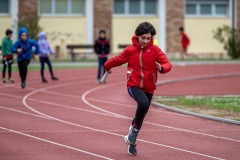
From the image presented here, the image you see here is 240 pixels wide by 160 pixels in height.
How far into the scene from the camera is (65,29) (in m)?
48.1

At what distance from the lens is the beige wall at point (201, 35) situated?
5025 cm

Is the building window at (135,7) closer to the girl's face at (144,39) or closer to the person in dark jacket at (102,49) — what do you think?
the person in dark jacket at (102,49)

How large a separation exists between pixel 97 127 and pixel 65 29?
111ft

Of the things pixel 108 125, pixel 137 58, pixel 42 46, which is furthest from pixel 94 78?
pixel 137 58

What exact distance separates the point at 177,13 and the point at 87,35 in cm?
591

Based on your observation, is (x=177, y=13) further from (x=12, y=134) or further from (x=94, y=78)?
(x=12, y=134)

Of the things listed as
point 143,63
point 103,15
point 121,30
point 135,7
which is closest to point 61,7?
point 103,15

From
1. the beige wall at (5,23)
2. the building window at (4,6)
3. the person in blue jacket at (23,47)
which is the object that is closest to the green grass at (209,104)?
the person in blue jacket at (23,47)

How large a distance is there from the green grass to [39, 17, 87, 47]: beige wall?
27.2 meters

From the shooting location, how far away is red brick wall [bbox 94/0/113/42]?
48.4 m

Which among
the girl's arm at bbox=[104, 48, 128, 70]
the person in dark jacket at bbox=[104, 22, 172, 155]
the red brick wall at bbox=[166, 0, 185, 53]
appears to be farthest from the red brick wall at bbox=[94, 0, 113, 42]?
the person in dark jacket at bbox=[104, 22, 172, 155]

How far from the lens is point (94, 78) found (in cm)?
2977

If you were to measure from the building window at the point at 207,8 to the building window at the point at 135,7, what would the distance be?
2.45m

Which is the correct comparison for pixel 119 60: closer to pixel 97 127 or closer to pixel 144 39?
pixel 144 39
